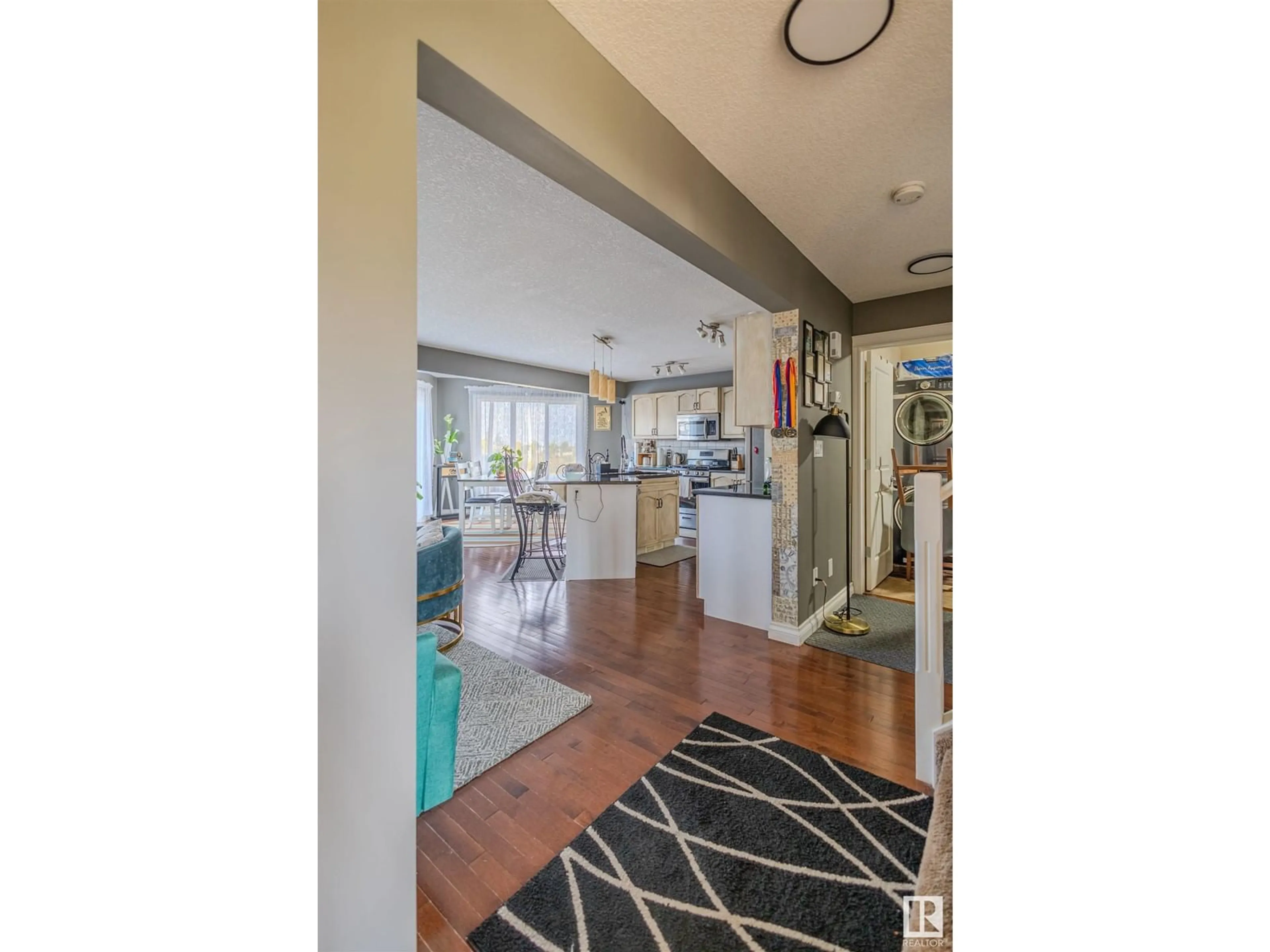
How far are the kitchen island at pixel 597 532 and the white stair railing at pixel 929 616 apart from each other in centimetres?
291

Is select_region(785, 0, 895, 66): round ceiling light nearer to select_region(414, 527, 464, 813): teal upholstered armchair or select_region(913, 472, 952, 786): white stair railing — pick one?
select_region(913, 472, 952, 786): white stair railing

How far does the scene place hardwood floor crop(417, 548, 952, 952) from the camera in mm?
1361

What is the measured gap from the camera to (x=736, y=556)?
126 inches

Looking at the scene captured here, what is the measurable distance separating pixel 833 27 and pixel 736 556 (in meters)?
2.61

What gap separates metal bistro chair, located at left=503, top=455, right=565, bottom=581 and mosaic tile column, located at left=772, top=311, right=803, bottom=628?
2.14 metres

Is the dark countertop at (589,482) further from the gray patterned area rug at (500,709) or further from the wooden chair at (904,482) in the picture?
the wooden chair at (904,482)

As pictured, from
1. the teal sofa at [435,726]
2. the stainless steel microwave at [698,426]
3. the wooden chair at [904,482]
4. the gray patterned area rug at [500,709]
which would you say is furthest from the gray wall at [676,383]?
the teal sofa at [435,726]

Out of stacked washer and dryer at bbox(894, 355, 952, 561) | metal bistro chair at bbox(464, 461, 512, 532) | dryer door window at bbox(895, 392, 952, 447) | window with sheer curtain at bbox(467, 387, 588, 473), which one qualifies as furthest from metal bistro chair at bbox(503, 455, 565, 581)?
dryer door window at bbox(895, 392, 952, 447)

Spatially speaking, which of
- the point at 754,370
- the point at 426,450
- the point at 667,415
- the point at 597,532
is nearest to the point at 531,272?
the point at 754,370

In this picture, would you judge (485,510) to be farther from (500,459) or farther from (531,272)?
(531,272)

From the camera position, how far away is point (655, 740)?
6.24 ft
